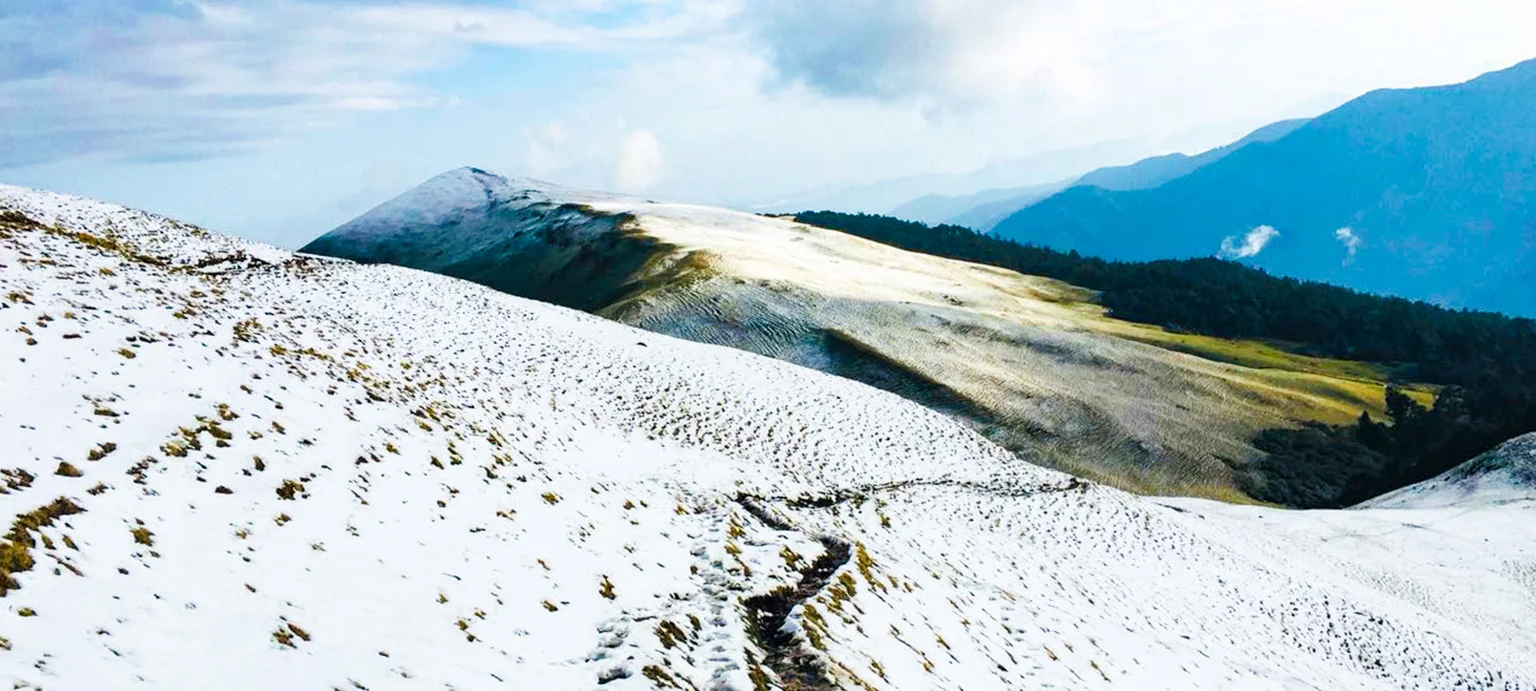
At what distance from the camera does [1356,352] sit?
455 feet

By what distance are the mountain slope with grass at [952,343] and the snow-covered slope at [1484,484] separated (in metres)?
9.57

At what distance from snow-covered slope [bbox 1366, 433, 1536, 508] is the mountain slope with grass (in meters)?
9.57

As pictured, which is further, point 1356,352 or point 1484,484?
point 1356,352

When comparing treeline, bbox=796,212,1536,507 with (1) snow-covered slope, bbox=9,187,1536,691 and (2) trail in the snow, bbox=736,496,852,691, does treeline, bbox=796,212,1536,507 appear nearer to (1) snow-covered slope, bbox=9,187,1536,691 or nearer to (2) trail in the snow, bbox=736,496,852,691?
(1) snow-covered slope, bbox=9,187,1536,691

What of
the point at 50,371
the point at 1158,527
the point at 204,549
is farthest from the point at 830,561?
the point at 1158,527

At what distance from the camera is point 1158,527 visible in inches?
1292

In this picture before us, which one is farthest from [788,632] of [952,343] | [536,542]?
[952,343]

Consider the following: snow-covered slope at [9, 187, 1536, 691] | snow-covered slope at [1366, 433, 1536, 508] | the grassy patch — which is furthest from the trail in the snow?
snow-covered slope at [1366, 433, 1536, 508]

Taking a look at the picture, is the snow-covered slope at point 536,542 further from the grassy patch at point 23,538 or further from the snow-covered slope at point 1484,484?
the snow-covered slope at point 1484,484

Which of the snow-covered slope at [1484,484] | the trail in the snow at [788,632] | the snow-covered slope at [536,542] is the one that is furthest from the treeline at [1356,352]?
the trail in the snow at [788,632]

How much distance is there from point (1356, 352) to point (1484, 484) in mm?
101832

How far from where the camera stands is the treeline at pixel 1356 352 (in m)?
63.0

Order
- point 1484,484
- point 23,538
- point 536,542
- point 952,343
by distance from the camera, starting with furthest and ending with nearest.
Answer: point 952,343, point 1484,484, point 536,542, point 23,538

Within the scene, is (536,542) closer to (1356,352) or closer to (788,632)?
(788,632)
